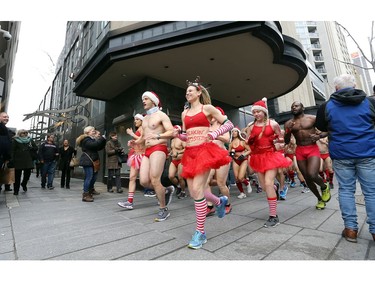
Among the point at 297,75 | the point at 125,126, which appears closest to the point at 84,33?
the point at 125,126

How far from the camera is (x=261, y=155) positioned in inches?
141

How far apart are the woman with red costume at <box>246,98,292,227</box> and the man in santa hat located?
4.78 ft

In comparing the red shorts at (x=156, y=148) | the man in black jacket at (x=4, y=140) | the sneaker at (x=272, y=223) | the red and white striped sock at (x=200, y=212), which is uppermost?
the man in black jacket at (x=4, y=140)

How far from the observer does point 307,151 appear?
4203 mm

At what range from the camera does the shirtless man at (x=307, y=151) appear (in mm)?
4117

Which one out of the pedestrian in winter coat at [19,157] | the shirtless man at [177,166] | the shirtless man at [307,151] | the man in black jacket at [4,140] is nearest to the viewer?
the shirtless man at [307,151]

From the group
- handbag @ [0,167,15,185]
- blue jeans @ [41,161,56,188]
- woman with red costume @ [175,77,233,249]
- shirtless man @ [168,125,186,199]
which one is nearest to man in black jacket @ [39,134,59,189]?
blue jeans @ [41,161,56,188]

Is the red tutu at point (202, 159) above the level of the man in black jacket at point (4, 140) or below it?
below

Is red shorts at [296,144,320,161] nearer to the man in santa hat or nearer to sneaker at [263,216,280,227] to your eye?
sneaker at [263,216,280,227]

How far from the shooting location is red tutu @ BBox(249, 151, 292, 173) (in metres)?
3.38

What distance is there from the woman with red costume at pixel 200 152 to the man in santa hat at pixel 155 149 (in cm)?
72

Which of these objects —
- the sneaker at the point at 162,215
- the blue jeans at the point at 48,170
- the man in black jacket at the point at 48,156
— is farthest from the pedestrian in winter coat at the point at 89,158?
the blue jeans at the point at 48,170

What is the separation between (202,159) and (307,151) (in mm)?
2741

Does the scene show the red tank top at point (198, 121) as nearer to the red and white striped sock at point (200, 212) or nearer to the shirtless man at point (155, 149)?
the shirtless man at point (155, 149)
